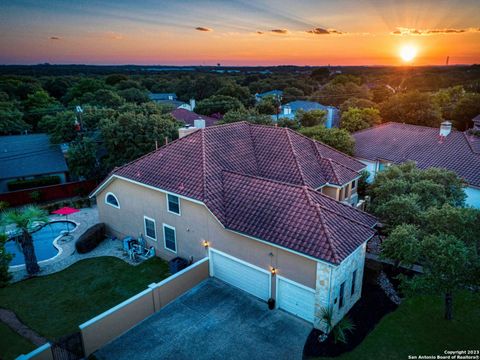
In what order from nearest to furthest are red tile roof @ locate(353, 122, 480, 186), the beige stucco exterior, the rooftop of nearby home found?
the beige stucco exterior < red tile roof @ locate(353, 122, 480, 186) < the rooftop of nearby home

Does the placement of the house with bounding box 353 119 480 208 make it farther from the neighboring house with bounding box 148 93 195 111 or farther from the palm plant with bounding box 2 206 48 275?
the neighboring house with bounding box 148 93 195 111

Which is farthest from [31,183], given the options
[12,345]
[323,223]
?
[323,223]

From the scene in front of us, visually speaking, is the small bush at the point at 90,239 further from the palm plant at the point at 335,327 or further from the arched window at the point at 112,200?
the palm plant at the point at 335,327

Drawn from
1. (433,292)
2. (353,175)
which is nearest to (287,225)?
(433,292)

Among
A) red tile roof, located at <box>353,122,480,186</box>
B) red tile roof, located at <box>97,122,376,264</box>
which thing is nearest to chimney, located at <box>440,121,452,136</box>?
red tile roof, located at <box>353,122,480,186</box>

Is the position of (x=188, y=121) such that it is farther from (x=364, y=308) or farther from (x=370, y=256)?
(x=364, y=308)

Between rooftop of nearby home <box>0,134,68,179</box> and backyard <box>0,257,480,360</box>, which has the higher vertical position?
rooftop of nearby home <box>0,134,68,179</box>

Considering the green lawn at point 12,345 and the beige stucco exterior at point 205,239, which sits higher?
the beige stucco exterior at point 205,239

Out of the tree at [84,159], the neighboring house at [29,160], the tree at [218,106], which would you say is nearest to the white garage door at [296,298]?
the tree at [84,159]
